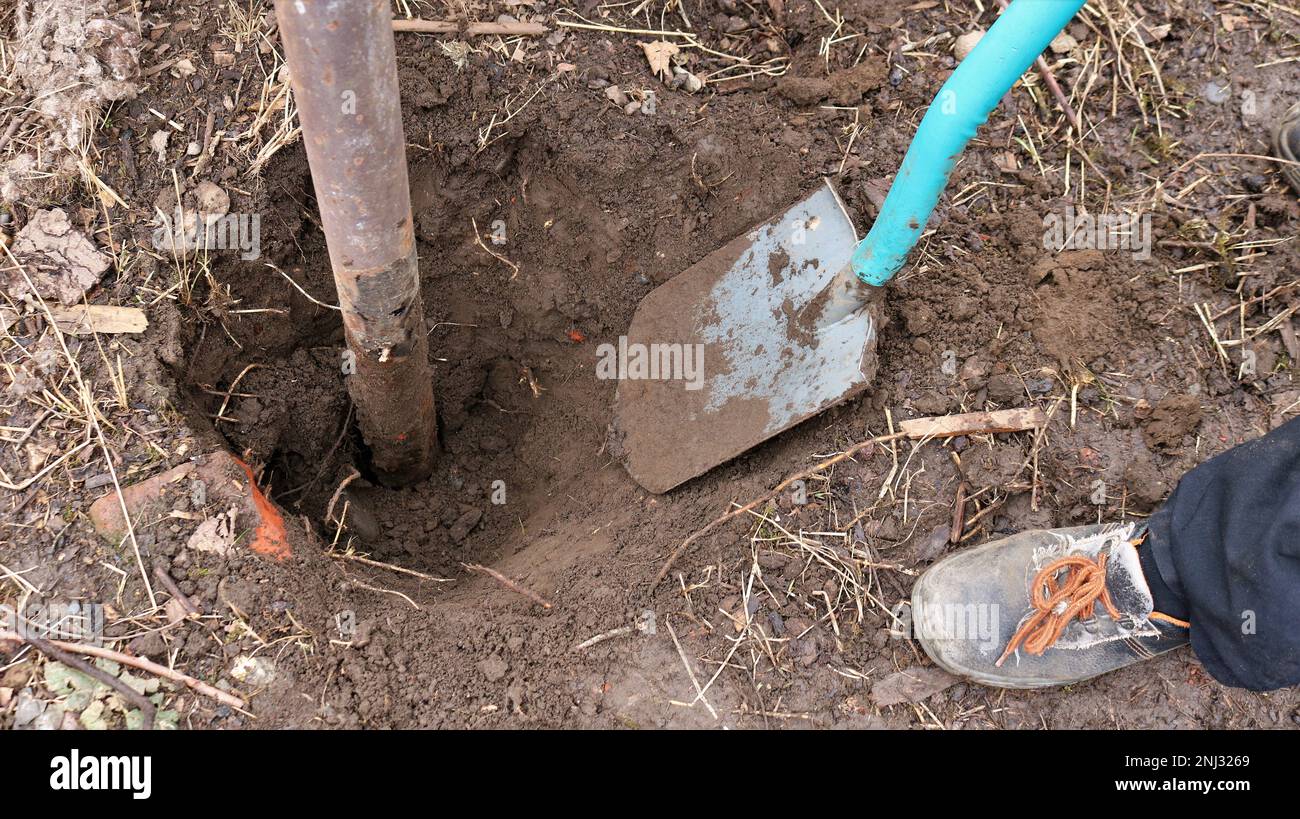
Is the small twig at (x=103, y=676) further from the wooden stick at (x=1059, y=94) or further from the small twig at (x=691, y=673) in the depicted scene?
the wooden stick at (x=1059, y=94)

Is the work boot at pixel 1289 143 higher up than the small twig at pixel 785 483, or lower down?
higher up

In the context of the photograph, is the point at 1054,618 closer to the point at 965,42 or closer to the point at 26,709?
the point at 965,42

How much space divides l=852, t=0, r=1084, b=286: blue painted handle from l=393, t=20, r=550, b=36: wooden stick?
124 centimetres

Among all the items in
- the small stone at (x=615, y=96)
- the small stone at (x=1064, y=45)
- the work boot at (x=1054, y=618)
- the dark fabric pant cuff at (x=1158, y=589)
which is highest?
the small stone at (x=1064, y=45)

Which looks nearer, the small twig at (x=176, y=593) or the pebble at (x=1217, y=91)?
the small twig at (x=176, y=593)

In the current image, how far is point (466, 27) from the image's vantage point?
8.84 feet

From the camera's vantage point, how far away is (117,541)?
2.11 meters

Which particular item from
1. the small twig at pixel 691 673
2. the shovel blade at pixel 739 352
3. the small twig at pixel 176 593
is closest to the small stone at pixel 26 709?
the small twig at pixel 176 593

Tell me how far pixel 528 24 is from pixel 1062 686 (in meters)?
2.38

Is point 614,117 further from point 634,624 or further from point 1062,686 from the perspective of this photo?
point 1062,686

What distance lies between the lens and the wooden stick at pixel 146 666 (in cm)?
199

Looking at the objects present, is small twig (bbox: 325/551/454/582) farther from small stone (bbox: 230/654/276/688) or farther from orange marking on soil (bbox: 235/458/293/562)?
small stone (bbox: 230/654/276/688)

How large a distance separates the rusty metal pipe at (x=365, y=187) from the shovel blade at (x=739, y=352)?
67 centimetres

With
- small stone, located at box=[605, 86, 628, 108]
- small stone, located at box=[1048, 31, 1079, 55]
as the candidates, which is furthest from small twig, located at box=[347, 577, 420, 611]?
small stone, located at box=[1048, 31, 1079, 55]
